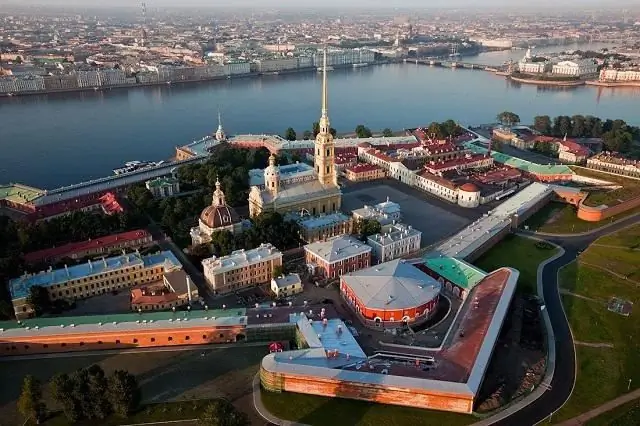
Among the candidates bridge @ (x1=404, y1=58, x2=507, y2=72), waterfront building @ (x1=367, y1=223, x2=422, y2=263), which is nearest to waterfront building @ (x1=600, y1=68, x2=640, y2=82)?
bridge @ (x1=404, y1=58, x2=507, y2=72)

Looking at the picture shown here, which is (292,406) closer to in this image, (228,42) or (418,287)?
(418,287)

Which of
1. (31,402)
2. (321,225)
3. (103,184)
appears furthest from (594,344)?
(103,184)

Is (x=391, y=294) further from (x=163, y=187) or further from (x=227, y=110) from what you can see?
(x=227, y=110)

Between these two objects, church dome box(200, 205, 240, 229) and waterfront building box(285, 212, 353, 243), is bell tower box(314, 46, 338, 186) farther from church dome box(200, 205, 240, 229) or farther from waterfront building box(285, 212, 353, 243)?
church dome box(200, 205, 240, 229)

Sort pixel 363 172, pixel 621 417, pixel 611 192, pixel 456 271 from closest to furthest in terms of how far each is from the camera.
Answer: pixel 621 417 → pixel 456 271 → pixel 611 192 → pixel 363 172

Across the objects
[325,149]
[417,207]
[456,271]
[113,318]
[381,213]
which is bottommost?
[417,207]

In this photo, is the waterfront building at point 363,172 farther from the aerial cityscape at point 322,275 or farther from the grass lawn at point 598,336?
the grass lawn at point 598,336

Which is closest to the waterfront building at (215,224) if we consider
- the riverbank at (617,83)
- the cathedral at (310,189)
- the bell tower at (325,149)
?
the cathedral at (310,189)
